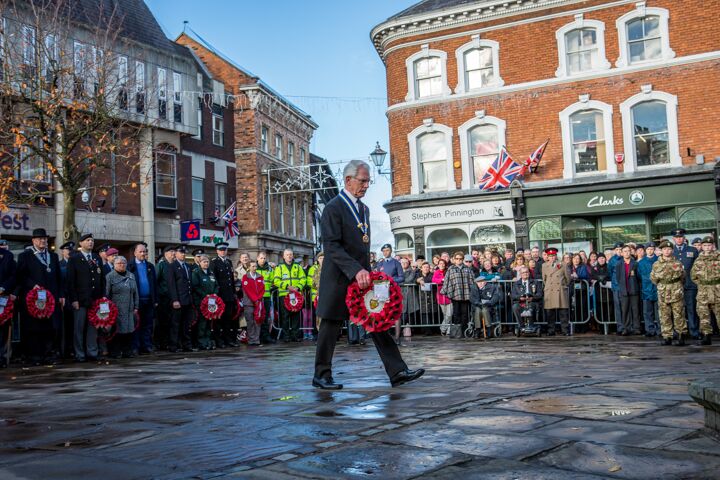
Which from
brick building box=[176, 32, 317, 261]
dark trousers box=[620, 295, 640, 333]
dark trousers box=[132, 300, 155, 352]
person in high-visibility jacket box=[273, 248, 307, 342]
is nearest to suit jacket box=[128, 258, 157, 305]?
dark trousers box=[132, 300, 155, 352]

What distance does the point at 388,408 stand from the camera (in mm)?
5949

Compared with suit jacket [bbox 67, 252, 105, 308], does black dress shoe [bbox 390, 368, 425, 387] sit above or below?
below

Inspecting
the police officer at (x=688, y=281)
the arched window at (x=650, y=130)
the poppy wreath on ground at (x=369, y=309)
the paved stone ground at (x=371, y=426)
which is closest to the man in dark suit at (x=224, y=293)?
the paved stone ground at (x=371, y=426)

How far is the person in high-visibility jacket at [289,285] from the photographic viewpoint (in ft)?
62.4

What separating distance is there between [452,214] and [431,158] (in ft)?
8.14

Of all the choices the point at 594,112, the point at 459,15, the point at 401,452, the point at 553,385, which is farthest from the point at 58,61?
the point at 401,452

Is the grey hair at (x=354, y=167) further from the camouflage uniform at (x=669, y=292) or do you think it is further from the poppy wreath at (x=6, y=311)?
the camouflage uniform at (x=669, y=292)

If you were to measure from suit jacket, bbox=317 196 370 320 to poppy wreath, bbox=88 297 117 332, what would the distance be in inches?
300

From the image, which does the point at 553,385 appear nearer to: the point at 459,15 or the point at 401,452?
the point at 401,452

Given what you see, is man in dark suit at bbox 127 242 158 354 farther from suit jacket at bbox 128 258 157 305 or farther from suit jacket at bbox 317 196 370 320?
suit jacket at bbox 317 196 370 320

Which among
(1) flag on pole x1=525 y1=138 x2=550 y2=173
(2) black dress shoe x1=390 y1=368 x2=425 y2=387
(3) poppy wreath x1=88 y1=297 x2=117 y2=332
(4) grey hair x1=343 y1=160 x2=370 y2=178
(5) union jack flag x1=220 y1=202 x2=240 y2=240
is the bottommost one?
(2) black dress shoe x1=390 y1=368 x2=425 y2=387

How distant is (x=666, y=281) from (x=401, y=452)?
10.9 meters

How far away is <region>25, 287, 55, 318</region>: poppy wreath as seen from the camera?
13.4 m

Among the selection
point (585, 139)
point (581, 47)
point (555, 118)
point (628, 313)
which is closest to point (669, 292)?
point (628, 313)
